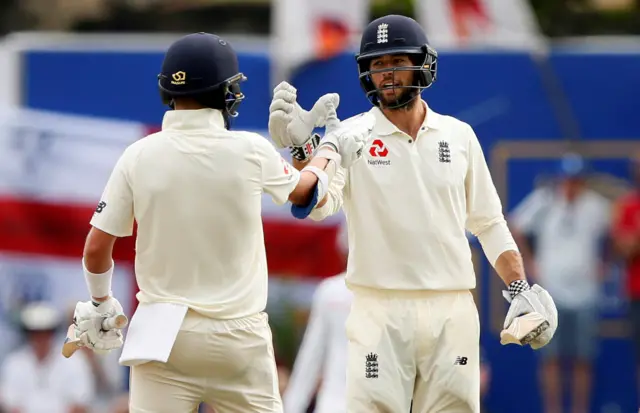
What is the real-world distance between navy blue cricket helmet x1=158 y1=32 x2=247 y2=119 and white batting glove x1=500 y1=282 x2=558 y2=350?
1635 millimetres

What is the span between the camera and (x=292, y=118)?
664cm

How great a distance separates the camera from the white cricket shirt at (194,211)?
20.6 ft

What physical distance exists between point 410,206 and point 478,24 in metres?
6.24

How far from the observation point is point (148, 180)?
627cm

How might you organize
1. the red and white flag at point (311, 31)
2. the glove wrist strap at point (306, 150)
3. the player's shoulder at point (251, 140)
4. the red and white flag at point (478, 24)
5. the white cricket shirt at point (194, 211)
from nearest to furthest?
the white cricket shirt at point (194, 211), the player's shoulder at point (251, 140), the glove wrist strap at point (306, 150), the red and white flag at point (311, 31), the red and white flag at point (478, 24)

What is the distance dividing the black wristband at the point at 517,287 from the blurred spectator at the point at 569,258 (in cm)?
563

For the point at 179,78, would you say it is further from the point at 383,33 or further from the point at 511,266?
the point at 511,266

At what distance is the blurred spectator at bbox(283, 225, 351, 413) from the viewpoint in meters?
9.20

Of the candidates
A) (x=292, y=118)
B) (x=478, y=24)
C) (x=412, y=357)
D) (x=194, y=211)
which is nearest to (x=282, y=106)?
(x=292, y=118)

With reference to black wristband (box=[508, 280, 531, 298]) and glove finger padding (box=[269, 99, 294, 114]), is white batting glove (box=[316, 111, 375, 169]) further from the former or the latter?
black wristband (box=[508, 280, 531, 298])

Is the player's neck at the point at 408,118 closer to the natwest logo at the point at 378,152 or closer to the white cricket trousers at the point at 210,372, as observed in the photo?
the natwest logo at the point at 378,152

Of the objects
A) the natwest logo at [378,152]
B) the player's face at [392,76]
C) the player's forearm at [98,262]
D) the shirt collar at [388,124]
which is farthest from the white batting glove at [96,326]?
the player's face at [392,76]

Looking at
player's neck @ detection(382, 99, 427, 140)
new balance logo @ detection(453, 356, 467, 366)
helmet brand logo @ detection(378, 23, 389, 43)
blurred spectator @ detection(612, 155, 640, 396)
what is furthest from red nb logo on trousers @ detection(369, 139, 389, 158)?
blurred spectator @ detection(612, 155, 640, 396)

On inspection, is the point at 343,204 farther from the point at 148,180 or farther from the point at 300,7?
the point at 300,7
